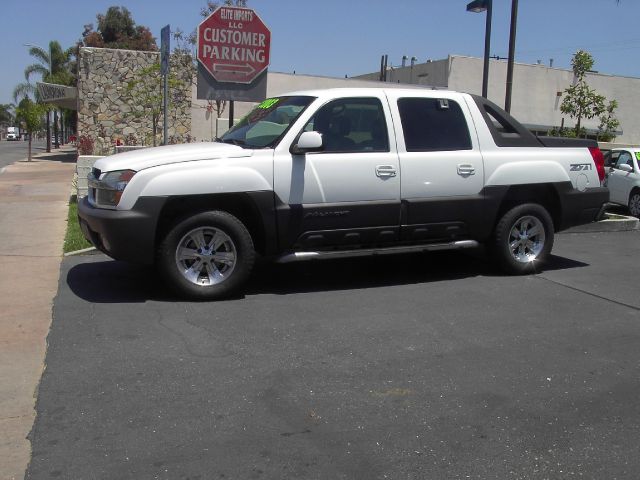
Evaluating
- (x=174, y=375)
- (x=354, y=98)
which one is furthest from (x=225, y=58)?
(x=174, y=375)

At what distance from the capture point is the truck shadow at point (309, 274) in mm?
6609

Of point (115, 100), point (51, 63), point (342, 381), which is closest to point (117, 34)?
point (51, 63)

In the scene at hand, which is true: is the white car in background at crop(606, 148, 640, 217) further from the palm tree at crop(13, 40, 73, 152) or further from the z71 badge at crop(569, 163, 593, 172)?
the palm tree at crop(13, 40, 73, 152)

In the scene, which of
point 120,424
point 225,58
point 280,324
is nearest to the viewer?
point 120,424

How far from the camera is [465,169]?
6.99 m

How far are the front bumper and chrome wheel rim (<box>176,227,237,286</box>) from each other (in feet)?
1.06

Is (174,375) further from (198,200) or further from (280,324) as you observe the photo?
(198,200)

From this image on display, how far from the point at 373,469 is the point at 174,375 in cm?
171

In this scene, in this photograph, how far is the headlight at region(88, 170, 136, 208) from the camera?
5984mm

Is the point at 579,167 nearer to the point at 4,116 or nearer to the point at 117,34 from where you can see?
the point at 117,34

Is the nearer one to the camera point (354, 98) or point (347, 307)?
point (347, 307)

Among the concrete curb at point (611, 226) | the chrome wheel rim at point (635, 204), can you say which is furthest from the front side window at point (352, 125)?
the chrome wheel rim at point (635, 204)

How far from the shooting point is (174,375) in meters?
4.47

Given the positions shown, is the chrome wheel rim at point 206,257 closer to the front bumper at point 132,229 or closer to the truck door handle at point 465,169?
the front bumper at point 132,229
